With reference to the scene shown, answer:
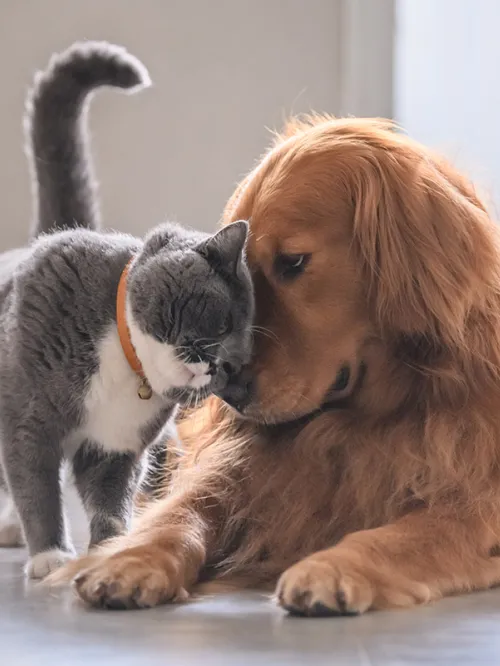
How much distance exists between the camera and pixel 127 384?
151cm

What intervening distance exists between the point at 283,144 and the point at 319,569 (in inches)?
26.3

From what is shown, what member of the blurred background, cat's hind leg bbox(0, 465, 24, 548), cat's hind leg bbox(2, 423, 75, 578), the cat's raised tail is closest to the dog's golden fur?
cat's hind leg bbox(2, 423, 75, 578)

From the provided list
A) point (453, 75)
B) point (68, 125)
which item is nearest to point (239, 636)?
point (68, 125)

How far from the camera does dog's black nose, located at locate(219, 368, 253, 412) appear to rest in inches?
53.2

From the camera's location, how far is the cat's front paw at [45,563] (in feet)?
4.48

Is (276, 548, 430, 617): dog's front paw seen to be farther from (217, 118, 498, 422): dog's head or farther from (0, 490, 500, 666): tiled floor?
(217, 118, 498, 422): dog's head

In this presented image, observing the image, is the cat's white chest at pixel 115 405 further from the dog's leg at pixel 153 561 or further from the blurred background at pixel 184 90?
the blurred background at pixel 184 90

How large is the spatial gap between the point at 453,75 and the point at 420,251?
931 millimetres

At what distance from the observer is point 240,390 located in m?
1.36

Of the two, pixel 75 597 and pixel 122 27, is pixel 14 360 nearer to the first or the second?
Answer: pixel 75 597

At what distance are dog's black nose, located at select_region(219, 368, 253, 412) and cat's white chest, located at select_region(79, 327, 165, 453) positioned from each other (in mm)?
191

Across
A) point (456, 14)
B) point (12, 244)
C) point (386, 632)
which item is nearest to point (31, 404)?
point (386, 632)

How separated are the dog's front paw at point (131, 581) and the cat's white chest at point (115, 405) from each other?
33 cm

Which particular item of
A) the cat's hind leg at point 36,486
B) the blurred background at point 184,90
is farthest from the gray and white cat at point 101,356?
the blurred background at point 184,90
